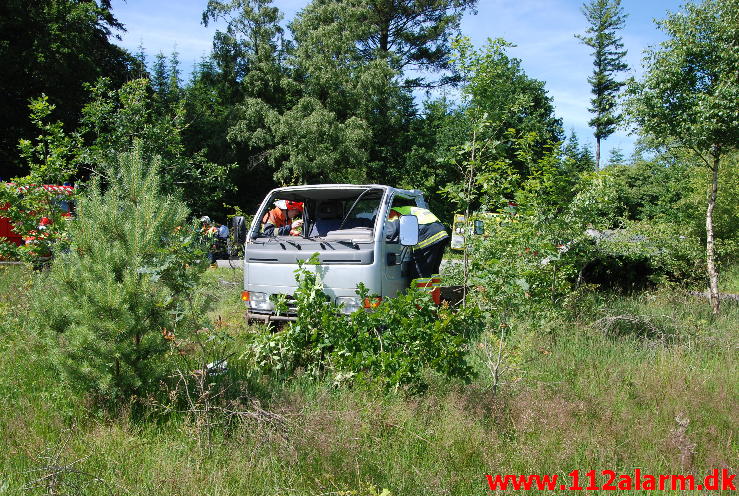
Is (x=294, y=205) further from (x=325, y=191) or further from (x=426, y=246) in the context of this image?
(x=426, y=246)

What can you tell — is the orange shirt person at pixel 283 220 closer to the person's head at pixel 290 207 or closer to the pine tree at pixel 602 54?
the person's head at pixel 290 207

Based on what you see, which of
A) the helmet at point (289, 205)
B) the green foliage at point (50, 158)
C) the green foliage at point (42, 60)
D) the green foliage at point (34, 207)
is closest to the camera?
the green foliage at point (34, 207)

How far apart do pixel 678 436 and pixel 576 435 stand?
2.27ft

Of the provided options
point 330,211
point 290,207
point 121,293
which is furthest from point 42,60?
point 121,293

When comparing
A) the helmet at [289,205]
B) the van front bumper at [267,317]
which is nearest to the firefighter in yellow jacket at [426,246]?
the van front bumper at [267,317]

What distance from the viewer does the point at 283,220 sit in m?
8.73

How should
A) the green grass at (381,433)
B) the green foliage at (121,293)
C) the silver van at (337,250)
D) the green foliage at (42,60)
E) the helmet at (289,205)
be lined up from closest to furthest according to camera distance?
1. the green grass at (381,433)
2. the green foliage at (121,293)
3. the silver van at (337,250)
4. the helmet at (289,205)
5. the green foliage at (42,60)

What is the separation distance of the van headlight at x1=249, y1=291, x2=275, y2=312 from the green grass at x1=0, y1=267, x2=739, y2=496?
1731 mm

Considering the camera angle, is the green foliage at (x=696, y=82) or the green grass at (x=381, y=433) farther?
the green foliage at (x=696, y=82)

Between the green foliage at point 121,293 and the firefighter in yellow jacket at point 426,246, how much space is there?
302cm

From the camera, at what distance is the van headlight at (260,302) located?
21.2ft

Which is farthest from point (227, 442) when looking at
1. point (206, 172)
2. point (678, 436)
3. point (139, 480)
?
point (206, 172)

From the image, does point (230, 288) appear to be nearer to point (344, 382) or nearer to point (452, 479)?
point (344, 382)

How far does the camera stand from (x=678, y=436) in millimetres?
3852
